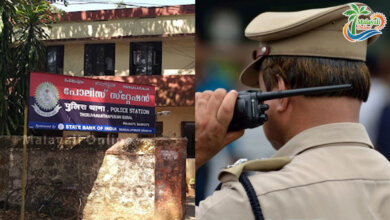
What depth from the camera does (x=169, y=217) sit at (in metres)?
6.92

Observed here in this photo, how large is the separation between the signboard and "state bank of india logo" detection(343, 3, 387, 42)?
6.40 m

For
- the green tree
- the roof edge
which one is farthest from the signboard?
the green tree

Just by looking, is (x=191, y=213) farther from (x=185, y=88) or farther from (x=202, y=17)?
(x=202, y=17)

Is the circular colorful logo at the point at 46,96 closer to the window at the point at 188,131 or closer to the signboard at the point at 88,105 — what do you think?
the signboard at the point at 88,105

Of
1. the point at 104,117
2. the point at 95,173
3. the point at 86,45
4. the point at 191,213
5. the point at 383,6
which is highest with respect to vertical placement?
the point at 86,45

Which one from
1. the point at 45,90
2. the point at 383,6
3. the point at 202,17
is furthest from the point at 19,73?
the point at 383,6

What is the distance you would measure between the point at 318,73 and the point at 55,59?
13.0 m

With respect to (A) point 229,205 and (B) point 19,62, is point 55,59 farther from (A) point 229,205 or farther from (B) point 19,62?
(A) point 229,205

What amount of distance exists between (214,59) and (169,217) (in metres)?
5.09

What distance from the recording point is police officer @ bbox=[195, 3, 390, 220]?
1.07 m

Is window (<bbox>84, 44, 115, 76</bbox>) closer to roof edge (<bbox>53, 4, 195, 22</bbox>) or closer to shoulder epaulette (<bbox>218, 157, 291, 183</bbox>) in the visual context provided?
roof edge (<bbox>53, 4, 195, 22</bbox>)

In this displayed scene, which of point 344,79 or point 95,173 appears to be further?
point 95,173

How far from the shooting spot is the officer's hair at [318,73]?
1212 millimetres

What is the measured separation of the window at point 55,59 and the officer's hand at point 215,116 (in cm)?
1229
